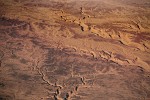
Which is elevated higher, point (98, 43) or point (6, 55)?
point (98, 43)

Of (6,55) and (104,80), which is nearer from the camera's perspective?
(104,80)

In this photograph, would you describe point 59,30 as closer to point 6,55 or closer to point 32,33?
point 32,33

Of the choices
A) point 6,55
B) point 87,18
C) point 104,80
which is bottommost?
point 104,80

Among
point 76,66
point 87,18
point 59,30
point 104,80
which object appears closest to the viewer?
point 104,80

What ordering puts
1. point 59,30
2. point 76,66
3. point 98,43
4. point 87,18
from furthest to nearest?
point 87,18
point 59,30
point 98,43
point 76,66

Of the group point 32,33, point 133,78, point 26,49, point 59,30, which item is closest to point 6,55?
point 26,49

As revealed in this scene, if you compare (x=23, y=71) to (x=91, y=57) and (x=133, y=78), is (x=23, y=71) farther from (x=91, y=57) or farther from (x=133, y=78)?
(x=133, y=78)
